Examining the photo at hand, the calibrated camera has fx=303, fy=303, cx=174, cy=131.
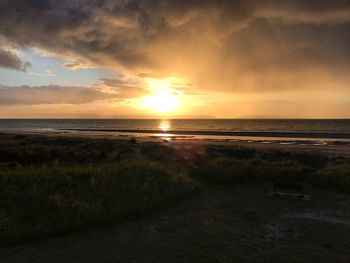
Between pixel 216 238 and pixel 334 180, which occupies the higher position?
pixel 334 180

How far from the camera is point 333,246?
6.17 meters

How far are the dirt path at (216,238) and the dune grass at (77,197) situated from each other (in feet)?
1.45

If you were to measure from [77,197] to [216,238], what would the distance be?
415 centimetres

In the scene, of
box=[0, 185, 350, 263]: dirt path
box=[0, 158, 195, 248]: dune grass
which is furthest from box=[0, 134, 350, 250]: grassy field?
box=[0, 185, 350, 263]: dirt path

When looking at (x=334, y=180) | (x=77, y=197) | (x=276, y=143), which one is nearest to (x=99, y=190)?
(x=77, y=197)

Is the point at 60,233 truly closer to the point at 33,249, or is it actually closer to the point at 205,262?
the point at 33,249

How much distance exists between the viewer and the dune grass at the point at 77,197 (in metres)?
6.96

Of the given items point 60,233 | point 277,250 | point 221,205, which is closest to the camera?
point 277,250

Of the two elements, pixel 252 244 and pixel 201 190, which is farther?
pixel 201 190

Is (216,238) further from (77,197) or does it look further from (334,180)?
(334,180)

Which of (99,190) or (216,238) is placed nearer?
(216,238)

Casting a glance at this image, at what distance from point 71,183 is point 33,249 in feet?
11.7

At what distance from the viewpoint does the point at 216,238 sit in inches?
254

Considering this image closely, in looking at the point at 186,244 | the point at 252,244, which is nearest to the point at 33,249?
the point at 186,244
